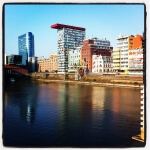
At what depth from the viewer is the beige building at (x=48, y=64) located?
13.0 ft

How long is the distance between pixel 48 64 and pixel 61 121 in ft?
3.48

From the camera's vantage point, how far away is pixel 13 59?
3.27m

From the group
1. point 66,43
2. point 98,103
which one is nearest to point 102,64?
point 66,43

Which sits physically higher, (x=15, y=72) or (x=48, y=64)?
(x=48, y=64)

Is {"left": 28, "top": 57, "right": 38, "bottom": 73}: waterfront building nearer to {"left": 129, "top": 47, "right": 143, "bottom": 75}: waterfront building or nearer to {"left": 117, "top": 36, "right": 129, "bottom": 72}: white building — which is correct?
{"left": 129, "top": 47, "right": 143, "bottom": 75}: waterfront building

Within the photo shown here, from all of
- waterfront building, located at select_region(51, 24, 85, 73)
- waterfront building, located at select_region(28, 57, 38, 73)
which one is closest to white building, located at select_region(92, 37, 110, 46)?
waterfront building, located at select_region(51, 24, 85, 73)

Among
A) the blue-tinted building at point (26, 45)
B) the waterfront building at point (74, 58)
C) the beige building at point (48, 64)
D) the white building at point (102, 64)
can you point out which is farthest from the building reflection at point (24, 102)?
the white building at point (102, 64)

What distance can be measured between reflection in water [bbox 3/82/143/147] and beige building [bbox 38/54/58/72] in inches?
17.2

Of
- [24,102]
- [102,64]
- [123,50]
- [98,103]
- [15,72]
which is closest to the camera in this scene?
[15,72]

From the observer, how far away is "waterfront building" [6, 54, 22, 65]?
10.2 ft

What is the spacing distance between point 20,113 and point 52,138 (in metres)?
1.47

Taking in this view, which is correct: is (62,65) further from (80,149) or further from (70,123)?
(80,149)

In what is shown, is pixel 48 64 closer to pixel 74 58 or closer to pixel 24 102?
pixel 74 58

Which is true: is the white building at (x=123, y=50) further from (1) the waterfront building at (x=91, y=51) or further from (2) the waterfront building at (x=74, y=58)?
(2) the waterfront building at (x=74, y=58)
